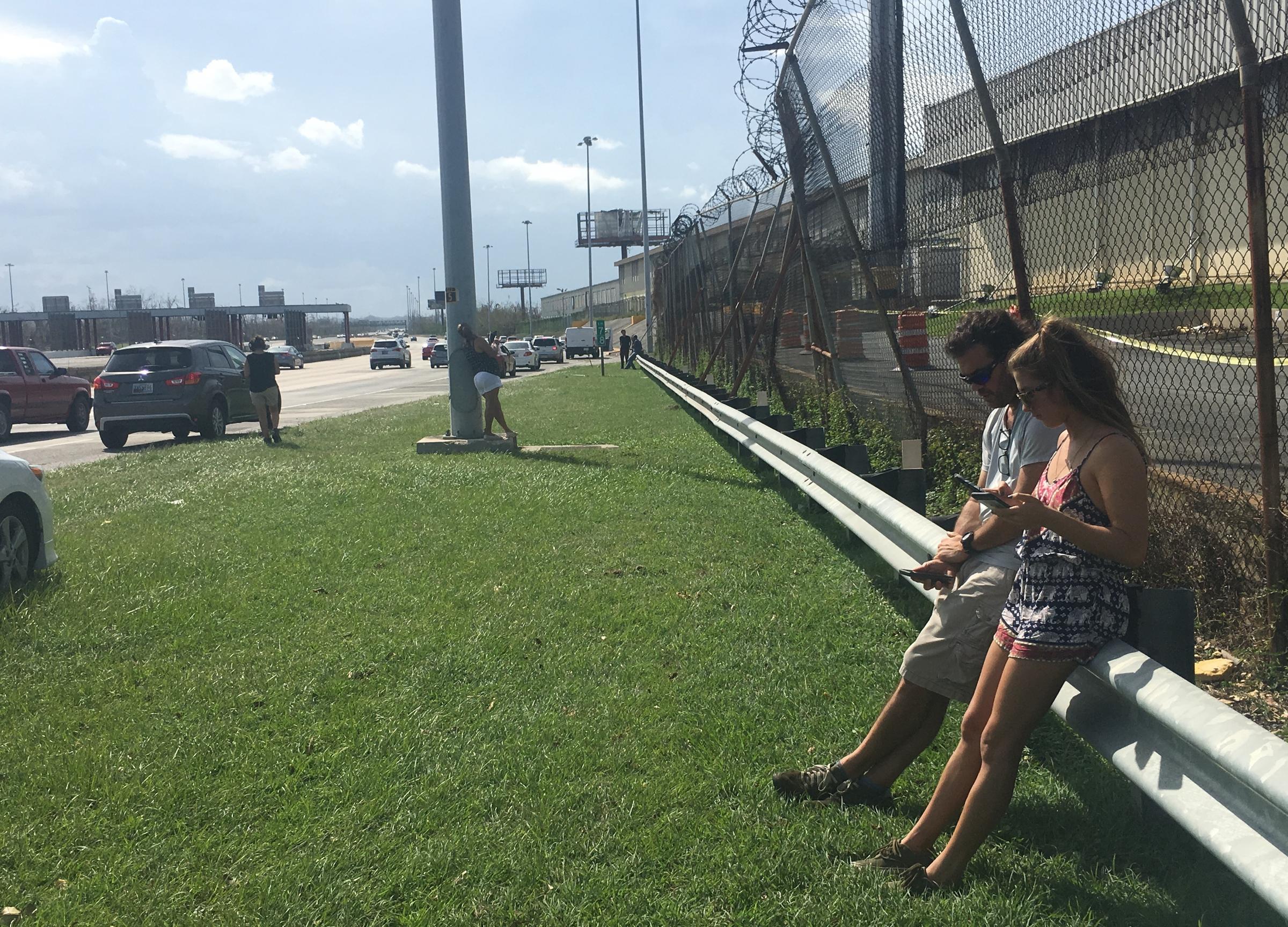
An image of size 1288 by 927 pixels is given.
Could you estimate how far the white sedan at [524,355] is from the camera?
174 feet

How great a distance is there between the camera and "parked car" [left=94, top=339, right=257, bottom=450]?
17.4 m

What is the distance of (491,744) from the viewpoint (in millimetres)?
4078

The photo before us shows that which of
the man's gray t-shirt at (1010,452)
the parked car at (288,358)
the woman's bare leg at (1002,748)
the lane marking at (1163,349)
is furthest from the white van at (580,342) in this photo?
the woman's bare leg at (1002,748)

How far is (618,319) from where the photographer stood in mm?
104375

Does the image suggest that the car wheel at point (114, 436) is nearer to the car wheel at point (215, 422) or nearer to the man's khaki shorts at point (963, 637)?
the car wheel at point (215, 422)

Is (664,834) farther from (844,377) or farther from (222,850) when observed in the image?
(844,377)

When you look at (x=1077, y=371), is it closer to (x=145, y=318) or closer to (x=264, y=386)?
(x=264, y=386)

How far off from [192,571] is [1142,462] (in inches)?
222

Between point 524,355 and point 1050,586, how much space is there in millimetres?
51017

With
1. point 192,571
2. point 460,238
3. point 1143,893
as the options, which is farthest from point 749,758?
point 460,238

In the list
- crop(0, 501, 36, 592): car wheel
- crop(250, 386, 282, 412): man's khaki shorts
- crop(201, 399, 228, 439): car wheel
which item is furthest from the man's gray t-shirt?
crop(201, 399, 228, 439): car wheel

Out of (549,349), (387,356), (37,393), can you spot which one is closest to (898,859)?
(37,393)

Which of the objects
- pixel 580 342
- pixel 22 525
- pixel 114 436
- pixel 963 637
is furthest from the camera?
pixel 580 342

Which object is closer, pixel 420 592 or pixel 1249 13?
pixel 1249 13
